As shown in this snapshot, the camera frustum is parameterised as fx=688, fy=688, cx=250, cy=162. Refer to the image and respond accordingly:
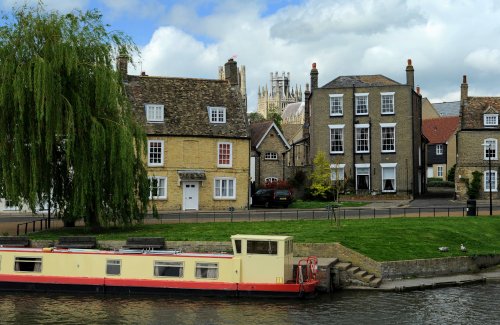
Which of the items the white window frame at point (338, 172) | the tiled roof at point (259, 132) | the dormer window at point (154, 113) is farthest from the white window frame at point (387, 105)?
the dormer window at point (154, 113)

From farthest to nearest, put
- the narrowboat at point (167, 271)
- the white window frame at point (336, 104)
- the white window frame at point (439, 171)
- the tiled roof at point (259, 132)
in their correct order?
the white window frame at point (439, 171)
the tiled roof at point (259, 132)
the white window frame at point (336, 104)
the narrowboat at point (167, 271)

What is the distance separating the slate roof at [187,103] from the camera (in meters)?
54.3

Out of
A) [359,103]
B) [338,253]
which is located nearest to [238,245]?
[338,253]

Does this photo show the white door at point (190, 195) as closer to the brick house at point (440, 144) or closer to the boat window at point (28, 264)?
the boat window at point (28, 264)

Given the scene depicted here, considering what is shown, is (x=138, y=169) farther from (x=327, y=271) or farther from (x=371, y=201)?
(x=371, y=201)

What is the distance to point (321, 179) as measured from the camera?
60469 mm

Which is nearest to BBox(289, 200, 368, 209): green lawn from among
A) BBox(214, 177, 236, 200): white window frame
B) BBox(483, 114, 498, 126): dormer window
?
BBox(214, 177, 236, 200): white window frame

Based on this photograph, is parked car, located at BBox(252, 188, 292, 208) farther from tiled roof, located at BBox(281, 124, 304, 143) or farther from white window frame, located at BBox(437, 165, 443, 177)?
white window frame, located at BBox(437, 165, 443, 177)

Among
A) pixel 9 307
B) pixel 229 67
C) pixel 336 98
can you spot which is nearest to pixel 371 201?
pixel 336 98

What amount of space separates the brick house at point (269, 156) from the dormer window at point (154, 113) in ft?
42.7

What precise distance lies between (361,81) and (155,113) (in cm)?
2139

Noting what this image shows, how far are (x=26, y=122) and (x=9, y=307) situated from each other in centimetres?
1115

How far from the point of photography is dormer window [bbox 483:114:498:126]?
202ft

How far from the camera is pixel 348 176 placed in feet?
208
